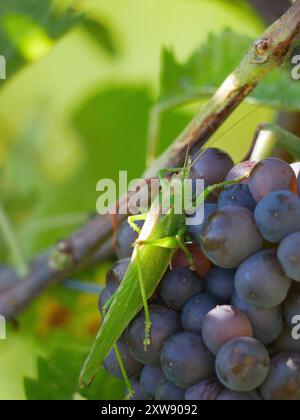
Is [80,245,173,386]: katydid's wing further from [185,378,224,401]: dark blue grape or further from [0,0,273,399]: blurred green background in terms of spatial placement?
[0,0,273,399]: blurred green background

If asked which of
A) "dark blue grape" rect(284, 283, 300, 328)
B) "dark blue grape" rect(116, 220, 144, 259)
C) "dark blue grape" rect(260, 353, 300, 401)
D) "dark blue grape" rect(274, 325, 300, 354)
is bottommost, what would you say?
"dark blue grape" rect(260, 353, 300, 401)

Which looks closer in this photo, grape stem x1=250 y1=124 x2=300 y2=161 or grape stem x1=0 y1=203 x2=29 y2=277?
grape stem x1=250 y1=124 x2=300 y2=161

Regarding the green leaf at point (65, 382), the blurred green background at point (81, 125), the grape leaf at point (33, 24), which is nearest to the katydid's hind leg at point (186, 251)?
the green leaf at point (65, 382)

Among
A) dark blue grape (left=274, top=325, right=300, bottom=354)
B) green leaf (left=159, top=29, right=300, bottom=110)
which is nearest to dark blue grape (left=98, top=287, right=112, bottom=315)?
dark blue grape (left=274, top=325, right=300, bottom=354)

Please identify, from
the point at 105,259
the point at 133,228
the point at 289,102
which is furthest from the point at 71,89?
the point at 133,228

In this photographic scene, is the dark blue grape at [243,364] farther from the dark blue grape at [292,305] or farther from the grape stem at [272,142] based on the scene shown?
the grape stem at [272,142]

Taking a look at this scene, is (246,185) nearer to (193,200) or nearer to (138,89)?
(193,200)

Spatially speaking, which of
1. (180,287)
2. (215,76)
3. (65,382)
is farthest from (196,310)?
(215,76)
